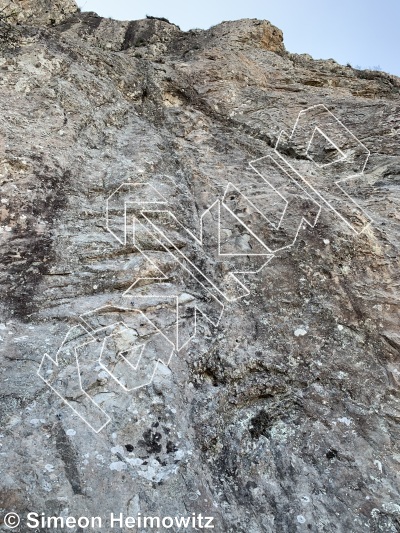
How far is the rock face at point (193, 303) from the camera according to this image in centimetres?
387

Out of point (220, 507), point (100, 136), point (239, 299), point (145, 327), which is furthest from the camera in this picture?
point (100, 136)

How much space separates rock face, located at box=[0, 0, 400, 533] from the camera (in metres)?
3.87

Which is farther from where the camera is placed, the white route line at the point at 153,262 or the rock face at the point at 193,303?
the white route line at the point at 153,262

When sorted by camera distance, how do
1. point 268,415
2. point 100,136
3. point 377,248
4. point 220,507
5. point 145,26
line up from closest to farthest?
1. point 220,507
2. point 268,415
3. point 377,248
4. point 100,136
5. point 145,26

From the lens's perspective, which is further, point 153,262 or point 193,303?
point 153,262

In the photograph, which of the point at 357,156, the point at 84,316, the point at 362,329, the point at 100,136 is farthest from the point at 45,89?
the point at 362,329

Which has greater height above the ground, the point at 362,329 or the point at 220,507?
the point at 362,329

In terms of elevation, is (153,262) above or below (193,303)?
above

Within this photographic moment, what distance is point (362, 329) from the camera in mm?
5152

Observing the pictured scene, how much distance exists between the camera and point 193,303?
5305 mm

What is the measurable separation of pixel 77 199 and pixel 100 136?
1.84m

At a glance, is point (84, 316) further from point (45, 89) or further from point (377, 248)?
A: point (45, 89)

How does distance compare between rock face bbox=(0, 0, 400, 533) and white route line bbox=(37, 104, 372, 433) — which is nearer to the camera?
rock face bbox=(0, 0, 400, 533)

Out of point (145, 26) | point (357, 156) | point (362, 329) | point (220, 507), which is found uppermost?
point (145, 26)
